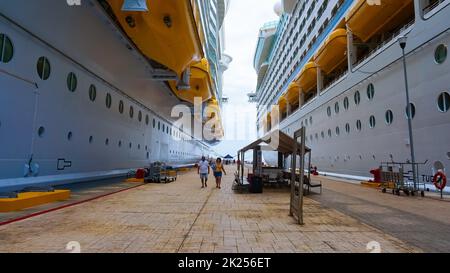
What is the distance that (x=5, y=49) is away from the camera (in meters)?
7.77

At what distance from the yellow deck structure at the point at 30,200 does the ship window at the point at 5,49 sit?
3.82m

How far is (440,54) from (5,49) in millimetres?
16084

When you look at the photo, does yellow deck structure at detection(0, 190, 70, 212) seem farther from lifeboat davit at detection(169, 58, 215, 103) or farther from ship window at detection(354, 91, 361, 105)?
ship window at detection(354, 91, 361, 105)

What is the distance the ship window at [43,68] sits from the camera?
9.16 m

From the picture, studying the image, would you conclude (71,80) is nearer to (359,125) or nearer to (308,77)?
(359,125)

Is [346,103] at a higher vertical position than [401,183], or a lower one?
higher

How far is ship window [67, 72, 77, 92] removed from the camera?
10988 mm

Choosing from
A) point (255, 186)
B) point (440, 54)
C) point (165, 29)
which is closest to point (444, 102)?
point (440, 54)

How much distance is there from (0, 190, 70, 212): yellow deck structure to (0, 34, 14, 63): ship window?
12.5 feet

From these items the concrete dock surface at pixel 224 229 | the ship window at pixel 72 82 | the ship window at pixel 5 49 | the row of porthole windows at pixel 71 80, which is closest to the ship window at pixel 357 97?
the concrete dock surface at pixel 224 229

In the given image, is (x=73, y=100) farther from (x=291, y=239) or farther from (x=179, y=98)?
(x=179, y=98)

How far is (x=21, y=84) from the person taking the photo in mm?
8281

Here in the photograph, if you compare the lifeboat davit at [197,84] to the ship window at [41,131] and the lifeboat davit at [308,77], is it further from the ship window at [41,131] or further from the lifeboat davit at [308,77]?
the ship window at [41,131]
